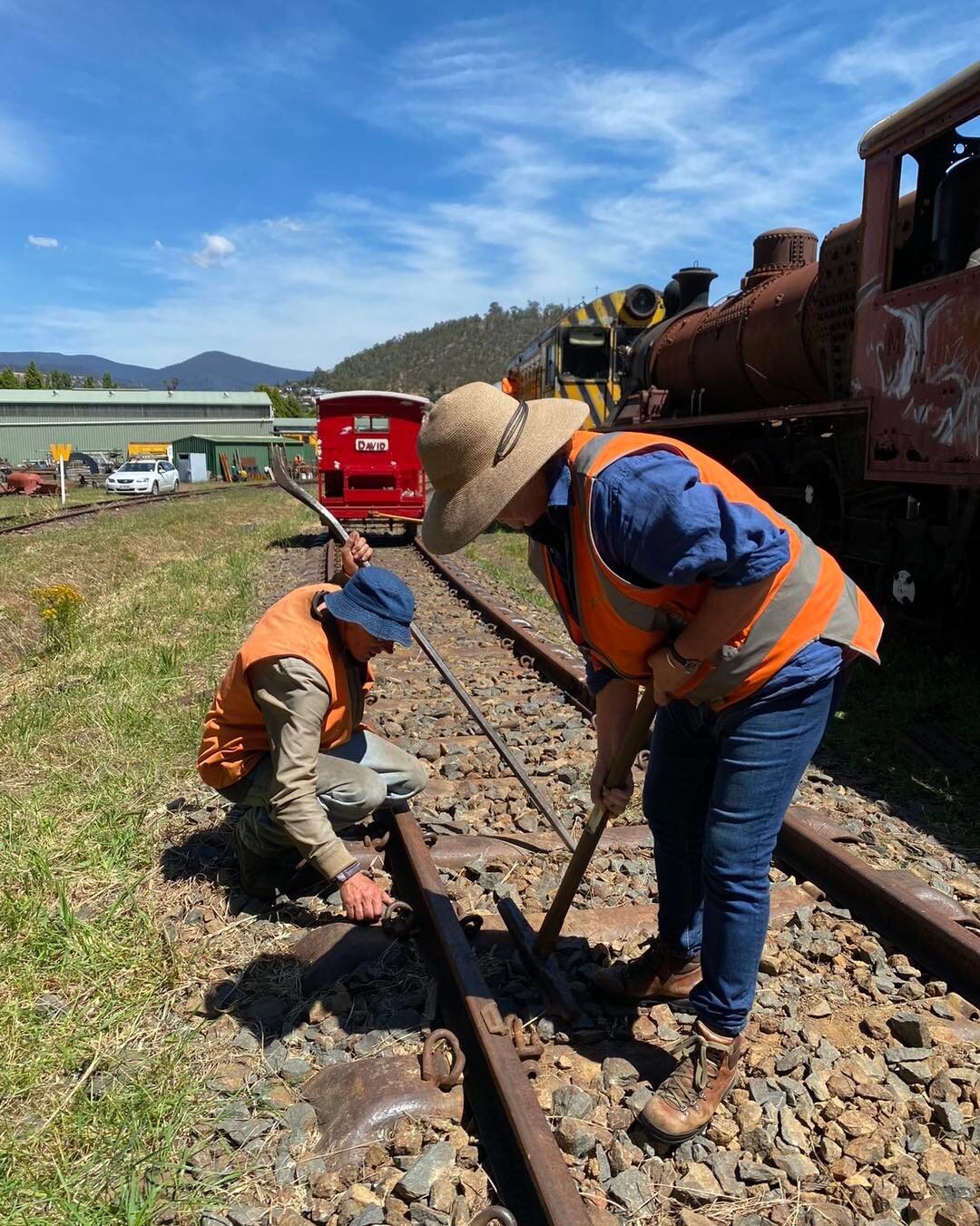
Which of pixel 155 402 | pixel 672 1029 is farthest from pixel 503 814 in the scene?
pixel 155 402

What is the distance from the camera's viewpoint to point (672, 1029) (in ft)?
9.25

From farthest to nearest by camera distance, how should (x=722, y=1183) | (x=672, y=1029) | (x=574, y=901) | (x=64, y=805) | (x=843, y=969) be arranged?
(x=64, y=805) → (x=574, y=901) → (x=843, y=969) → (x=672, y=1029) → (x=722, y=1183)

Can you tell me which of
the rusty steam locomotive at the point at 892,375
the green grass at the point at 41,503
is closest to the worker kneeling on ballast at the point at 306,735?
the rusty steam locomotive at the point at 892,375

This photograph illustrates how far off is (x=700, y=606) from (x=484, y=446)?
0.61 meters

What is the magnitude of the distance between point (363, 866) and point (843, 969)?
1.72m

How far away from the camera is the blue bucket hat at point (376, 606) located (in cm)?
328

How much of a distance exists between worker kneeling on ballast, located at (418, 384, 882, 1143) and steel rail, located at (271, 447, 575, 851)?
1584 millimetres

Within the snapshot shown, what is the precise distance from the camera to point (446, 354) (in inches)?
4921

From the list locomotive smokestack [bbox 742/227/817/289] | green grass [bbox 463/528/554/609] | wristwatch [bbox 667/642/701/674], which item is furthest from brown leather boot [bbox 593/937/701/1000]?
locomotive smokestack [bbox 742/227/817/289]

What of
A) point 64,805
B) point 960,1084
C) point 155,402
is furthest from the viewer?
point 155,402

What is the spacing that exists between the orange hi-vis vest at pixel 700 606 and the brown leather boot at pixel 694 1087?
33.9 inches

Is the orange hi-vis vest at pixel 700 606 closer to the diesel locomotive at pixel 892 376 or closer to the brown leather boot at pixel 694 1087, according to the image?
the brown leather boot at pixel 694 1087

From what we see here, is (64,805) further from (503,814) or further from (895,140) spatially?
(895,140)

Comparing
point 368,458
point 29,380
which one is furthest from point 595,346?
point 29,380
